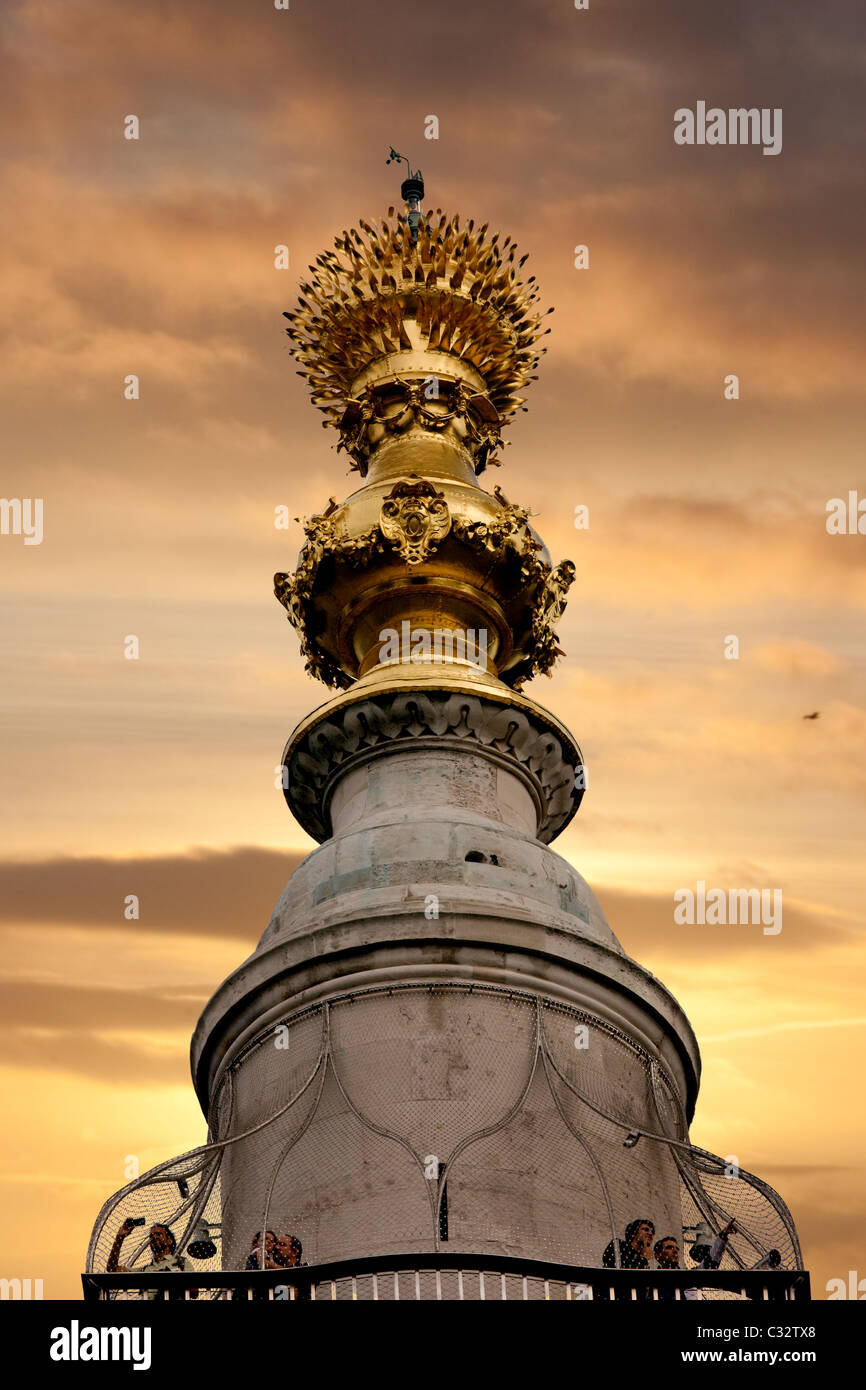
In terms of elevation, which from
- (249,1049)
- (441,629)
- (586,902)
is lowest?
(249,1049)

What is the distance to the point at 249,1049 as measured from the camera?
28.9 metres

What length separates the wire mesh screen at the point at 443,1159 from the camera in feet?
84.1

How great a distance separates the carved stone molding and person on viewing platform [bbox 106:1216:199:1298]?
29.6 ft

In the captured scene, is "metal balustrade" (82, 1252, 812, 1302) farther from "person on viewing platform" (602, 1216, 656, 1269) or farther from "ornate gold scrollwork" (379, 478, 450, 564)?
"ornate gold scrollwork" (379, 478, 450, 564)

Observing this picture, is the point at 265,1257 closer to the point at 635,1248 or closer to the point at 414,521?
the point at 635,1248

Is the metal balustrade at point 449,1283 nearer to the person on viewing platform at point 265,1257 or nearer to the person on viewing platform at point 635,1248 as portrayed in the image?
the person on viewing platform at point 265,1257

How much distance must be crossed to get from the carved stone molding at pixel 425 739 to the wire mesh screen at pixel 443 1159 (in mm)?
5787

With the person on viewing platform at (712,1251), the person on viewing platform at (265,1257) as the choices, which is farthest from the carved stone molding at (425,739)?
the person on viewing platform at (265,1257)
